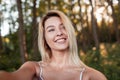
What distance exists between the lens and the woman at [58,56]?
1783 millimetres

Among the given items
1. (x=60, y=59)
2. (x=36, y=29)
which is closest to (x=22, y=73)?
(x=60, y=59)

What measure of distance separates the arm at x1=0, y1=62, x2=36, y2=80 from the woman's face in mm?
157

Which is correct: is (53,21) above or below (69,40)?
above

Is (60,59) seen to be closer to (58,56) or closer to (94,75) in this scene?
(58,56)

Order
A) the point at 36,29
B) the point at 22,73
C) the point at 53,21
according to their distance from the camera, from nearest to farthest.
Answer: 1. the point at 22,73
2. the point at 53,21
3. the point at 36,29

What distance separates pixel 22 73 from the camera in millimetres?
1654

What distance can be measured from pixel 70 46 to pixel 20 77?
36 centimetres

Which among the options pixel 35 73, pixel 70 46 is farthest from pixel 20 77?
pixel 70 46

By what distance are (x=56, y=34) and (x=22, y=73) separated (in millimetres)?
321

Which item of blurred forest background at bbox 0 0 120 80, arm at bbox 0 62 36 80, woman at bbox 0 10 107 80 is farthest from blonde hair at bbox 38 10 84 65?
blurred forest background at bbox 0 0 120 80

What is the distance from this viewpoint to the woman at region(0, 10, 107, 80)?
178 cm

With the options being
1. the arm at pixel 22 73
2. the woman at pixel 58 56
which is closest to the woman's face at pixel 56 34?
the woman at pixel 58 56

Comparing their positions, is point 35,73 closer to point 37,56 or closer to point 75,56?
point 75,56

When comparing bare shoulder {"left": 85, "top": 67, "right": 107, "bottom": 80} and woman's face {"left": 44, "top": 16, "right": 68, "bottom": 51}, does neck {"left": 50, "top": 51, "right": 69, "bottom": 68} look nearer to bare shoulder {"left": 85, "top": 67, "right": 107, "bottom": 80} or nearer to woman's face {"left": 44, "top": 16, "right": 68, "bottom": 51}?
woman's face {"left": 44, "top": 16, "right": 68, "bottom": 51}
